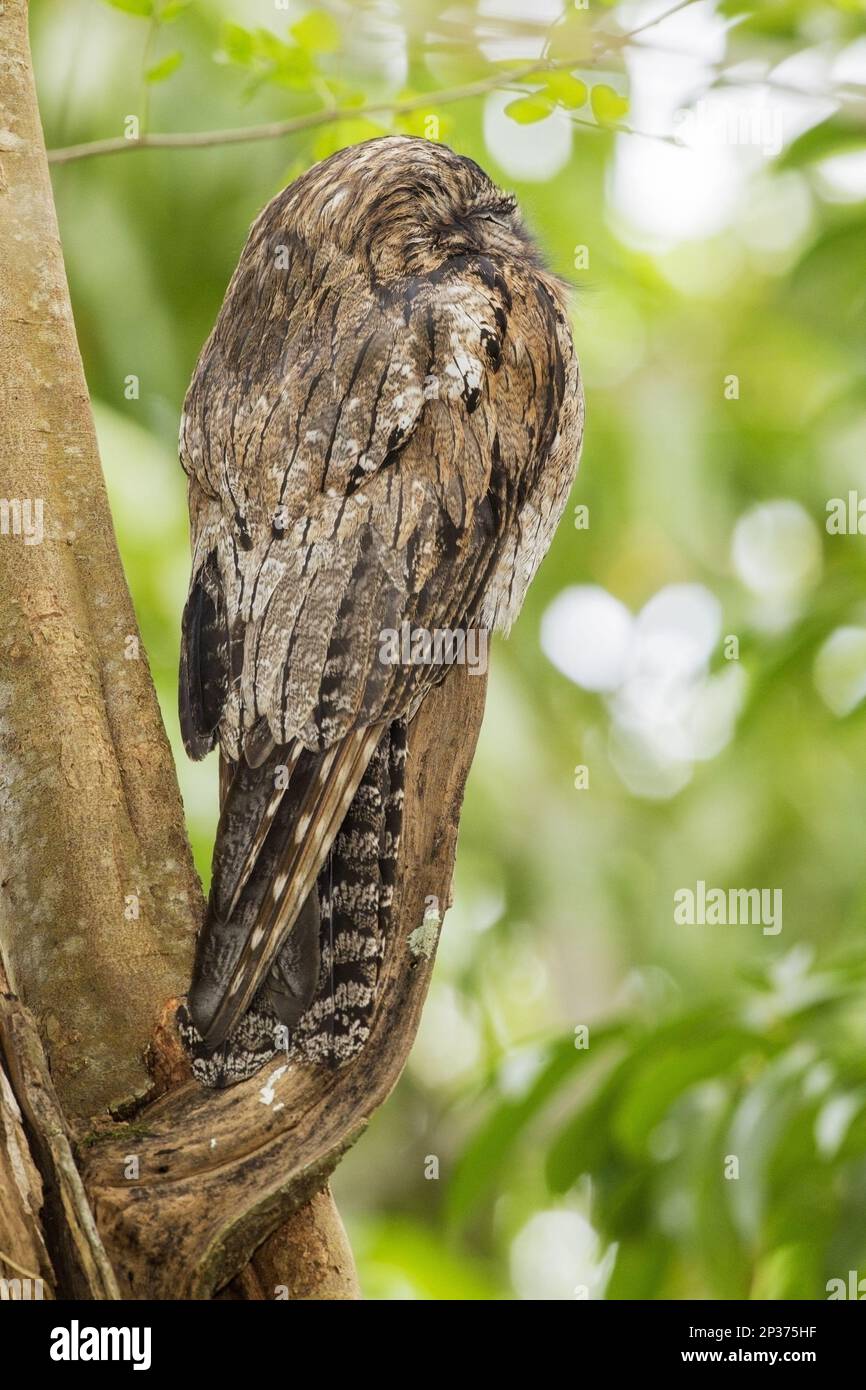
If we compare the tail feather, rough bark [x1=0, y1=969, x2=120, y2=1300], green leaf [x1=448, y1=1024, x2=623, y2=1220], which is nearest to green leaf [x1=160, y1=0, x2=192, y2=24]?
the tail feather

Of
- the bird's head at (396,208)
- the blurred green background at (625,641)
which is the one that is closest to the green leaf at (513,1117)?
the blurred green background at (625,641)

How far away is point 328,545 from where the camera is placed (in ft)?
4.55

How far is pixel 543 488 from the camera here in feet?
5.05

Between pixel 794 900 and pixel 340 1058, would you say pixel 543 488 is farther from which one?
pixel 794 900

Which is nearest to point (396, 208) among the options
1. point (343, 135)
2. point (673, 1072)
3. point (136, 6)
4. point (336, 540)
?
point (336, 540)

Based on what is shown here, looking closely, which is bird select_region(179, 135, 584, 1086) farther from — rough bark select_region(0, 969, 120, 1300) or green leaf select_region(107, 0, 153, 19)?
green leaf select_region(107, 0, 153, 19)

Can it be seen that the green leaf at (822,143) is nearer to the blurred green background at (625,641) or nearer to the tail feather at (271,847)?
the blurred green background at (625,641)

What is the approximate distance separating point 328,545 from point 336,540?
0.03 feet

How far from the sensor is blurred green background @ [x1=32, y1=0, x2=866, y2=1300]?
92.6 inches

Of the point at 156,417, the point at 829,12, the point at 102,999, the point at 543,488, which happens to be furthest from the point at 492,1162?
the point at 156,417

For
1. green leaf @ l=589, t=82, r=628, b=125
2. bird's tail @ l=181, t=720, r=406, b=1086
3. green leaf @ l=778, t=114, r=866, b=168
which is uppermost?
green leaf @ l=778, t=114, r=866, b=168

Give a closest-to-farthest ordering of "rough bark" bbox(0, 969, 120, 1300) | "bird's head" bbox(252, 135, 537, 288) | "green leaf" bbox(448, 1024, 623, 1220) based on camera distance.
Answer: "rough bark" bbox(0, 969, 120, 1300), "bird's head" bbox(252, 135, 537, 288), "green leaf" bbox(448, 1024, 623, 1220)

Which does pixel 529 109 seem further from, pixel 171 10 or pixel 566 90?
pixel 171 10
